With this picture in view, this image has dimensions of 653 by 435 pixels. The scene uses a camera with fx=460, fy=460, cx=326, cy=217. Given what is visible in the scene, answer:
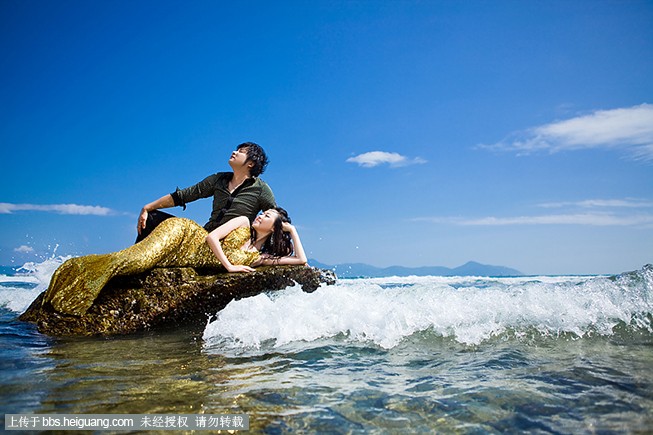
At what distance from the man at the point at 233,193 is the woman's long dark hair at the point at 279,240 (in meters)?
0.38

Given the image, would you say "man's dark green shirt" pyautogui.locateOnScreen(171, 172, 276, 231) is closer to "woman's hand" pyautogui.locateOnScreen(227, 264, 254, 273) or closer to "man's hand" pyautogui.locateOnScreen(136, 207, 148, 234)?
"man's hand" pyautogui.locateOnScreen(136, 207, 148, 234)

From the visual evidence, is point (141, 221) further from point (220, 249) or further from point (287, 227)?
point (287, 227)

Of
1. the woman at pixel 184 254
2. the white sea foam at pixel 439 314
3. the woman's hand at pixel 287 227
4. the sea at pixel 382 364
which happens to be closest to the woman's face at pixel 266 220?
the woman at pixel 184 254

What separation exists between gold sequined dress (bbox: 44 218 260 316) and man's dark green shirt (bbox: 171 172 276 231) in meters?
0.40

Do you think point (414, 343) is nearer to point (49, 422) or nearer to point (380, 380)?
point (380, 380)

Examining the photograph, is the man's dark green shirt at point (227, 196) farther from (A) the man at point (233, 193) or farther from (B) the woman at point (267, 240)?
(B) the woman at point (267, 240)

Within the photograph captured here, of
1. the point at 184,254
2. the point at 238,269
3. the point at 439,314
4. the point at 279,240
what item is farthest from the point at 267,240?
the point at 439,314

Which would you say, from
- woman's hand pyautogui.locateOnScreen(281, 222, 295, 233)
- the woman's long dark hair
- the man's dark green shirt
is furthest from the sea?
the man's dark green shirt

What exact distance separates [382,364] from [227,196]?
4329mm

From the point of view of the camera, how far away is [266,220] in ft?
23.0

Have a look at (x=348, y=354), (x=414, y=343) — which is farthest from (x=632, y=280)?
(x=348, y=354)

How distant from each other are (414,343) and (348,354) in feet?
2.67

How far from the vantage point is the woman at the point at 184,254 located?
19.1ft

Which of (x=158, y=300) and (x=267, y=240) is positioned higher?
(x=267, y=240)
